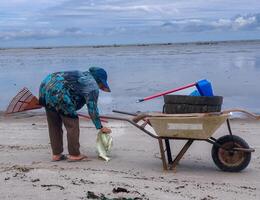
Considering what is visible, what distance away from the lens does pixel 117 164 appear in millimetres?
7527

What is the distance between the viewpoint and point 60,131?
7.90m

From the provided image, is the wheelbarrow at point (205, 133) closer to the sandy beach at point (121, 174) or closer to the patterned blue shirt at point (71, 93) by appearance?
the sandy beach at point (121, 174)

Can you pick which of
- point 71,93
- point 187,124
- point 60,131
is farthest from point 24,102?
point 187,124

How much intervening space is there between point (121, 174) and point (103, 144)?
1.07 m

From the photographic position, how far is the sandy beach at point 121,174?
577 centimetres

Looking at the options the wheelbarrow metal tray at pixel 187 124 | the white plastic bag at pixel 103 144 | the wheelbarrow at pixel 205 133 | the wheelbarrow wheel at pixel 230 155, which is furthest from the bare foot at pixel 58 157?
the wheelbarrow wheel at pixel 230 155

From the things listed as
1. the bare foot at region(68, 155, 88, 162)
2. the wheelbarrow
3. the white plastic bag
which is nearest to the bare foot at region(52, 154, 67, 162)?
the bare foot at region(68, 155, 88, 162)

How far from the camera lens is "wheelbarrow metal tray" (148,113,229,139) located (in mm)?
6680

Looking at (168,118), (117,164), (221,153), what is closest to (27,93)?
(117,164)

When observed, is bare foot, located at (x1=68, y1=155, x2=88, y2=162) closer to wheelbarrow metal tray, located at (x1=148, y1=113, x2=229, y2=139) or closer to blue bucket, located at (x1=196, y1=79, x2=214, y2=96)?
wheelbarrow metal tray, located at (x1=148, y1=113, x2=229, y2=139)

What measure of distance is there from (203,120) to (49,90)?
6.81 feet

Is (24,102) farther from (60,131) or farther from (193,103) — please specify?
(193,103)

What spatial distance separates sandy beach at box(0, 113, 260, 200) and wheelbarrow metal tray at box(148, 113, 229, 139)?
1.66ft

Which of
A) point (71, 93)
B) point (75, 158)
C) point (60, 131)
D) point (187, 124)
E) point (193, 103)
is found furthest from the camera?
point (60, 131)
